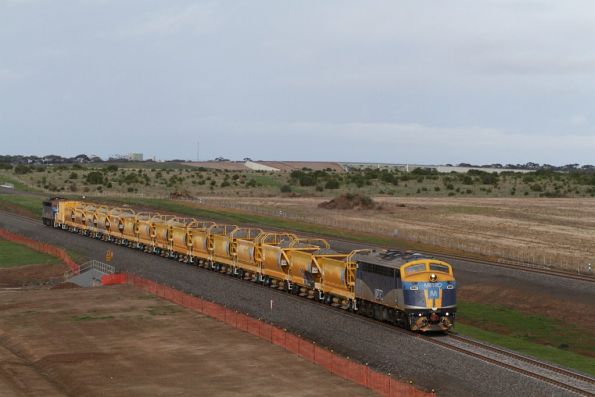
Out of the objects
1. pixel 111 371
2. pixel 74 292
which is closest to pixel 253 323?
pixel 111 371

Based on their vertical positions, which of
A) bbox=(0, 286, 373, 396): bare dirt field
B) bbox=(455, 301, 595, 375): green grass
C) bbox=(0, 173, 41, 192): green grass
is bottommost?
bbox=(455, 301, 595, 375): green grass

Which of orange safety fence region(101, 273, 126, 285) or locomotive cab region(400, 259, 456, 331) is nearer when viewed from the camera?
locomotive cab region(400, 259, 456, 331)

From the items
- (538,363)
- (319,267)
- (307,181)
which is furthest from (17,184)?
(538,363)

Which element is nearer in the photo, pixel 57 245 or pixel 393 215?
pixel 57 245

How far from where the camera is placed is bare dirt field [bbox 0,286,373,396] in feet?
96.8

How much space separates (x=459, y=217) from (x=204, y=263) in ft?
191

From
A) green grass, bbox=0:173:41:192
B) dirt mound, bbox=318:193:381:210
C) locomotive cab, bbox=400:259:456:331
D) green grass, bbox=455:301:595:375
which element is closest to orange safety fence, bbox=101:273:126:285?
green grass, bbox=455:301:595:375

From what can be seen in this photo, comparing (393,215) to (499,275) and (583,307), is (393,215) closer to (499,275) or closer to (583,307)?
(499,275)

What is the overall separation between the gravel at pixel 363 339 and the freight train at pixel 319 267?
0.89m

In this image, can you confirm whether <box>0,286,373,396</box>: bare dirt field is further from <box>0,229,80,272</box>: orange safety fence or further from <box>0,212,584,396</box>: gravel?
<box>0,229,80,272</box>: orange safety fence

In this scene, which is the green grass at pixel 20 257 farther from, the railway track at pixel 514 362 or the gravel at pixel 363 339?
the railway track at pixel 514 362

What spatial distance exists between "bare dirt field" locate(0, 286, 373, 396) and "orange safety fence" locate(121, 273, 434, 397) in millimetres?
391

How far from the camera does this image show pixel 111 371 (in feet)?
105

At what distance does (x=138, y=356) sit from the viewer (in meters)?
34.4
